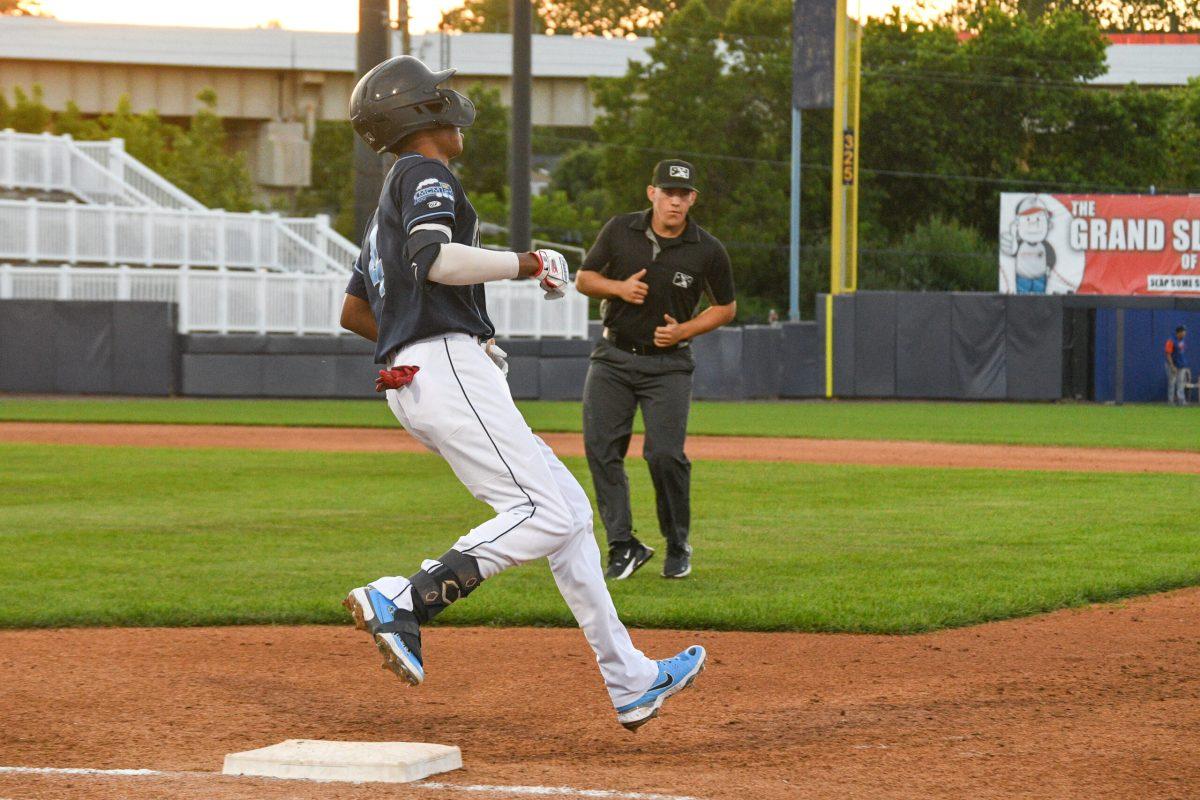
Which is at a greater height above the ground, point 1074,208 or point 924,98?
point 924,98

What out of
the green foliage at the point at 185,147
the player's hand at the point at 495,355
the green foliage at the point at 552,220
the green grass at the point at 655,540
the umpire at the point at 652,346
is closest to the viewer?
the player's hand at the point at 495,355

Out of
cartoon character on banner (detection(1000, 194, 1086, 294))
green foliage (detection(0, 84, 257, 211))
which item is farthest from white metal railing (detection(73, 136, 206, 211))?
cartoon character on banner (detection(1000, 194, 1086, 294))

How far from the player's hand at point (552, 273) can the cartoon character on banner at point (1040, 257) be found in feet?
106

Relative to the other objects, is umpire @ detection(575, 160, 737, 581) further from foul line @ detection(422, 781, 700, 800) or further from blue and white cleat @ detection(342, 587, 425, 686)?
foul line @ detection(422, 781, 700, 800)

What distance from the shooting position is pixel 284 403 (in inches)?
1129

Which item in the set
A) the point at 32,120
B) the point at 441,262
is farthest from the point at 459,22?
the point at 441,262

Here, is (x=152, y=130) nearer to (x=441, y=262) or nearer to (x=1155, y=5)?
(x=441, y=262)

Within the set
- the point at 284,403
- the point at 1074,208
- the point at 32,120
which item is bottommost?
the point at 284,403

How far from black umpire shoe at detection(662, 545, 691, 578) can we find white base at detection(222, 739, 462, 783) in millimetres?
3928

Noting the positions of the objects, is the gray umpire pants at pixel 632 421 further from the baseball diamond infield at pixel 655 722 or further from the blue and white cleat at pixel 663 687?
the blue and white cleat at pixel 663 687

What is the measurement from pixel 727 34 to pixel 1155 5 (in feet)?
129

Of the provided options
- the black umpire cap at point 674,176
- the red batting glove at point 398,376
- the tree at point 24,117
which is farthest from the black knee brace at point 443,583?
the tree at point 24,117

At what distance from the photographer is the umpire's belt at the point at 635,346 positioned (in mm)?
8336

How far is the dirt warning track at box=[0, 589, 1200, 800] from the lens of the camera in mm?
4449
